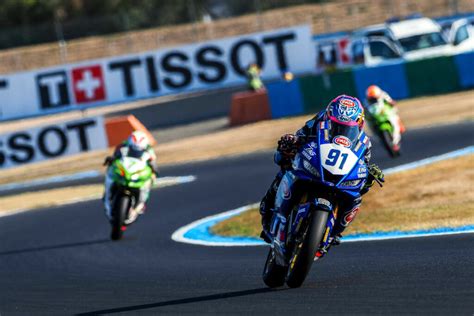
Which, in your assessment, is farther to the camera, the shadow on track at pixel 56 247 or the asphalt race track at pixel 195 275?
the shadow on track at pixel 56 247

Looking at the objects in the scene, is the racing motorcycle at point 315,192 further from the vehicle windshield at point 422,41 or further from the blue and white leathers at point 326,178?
the vehicle windshield at point 422,41

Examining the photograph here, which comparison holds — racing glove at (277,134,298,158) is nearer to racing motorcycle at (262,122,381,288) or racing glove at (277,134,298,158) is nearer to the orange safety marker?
racing motorcycle at (262,122,381,288)

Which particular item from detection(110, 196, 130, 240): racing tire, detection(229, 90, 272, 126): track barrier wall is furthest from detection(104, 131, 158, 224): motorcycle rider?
detection(229, 90, 272, 126): track barrier wall

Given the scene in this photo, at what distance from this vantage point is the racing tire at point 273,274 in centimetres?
812

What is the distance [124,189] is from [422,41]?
18.3 m

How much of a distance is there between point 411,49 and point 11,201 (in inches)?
517

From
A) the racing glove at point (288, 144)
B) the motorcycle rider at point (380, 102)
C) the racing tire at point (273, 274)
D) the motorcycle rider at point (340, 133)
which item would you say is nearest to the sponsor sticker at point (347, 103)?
the motorcycle rider at point (340, 133)

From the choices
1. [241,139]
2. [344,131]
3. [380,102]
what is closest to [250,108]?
[241,139]

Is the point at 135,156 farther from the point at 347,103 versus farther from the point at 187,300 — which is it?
the point at 347,103

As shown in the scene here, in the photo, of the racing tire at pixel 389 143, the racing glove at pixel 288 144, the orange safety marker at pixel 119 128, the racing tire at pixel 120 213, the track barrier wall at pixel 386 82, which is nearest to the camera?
the racing glove at pixel 288 144

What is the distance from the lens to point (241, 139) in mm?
26859

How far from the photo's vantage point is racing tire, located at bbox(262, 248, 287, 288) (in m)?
8.12

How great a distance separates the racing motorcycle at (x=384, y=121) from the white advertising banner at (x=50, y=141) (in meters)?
9.01

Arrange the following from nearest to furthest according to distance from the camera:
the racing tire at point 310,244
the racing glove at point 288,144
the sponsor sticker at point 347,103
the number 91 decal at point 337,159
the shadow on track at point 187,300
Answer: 1. the racing tire at point 310,244
2. the number 91 decal at point 337,159
3. the sponsor sticker at point 347,103
4. the racing glove at point 288,144
5. the shadow on track at point 187,300
